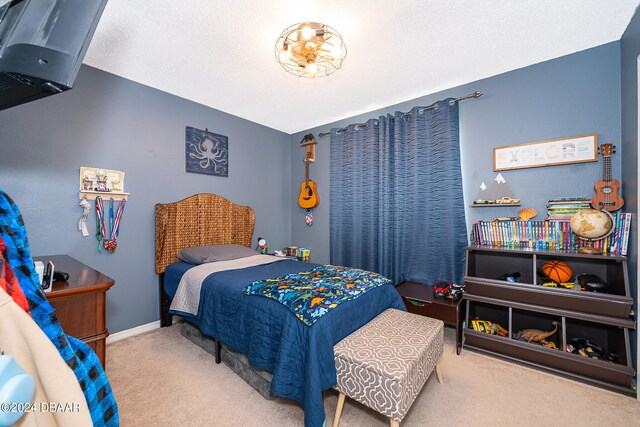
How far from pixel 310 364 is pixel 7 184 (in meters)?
2.61

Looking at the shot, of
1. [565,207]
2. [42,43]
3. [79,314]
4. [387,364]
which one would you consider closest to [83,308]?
[79,314]

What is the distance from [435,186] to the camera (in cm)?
276

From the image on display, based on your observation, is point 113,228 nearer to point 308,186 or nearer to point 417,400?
point 308,186

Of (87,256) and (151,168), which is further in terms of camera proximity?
(151,168)

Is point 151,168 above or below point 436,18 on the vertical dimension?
below

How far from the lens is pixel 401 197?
2.99 meters

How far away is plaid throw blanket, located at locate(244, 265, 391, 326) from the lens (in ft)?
5.16

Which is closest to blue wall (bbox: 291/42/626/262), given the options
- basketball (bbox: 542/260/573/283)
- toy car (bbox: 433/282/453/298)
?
basketball (bbox: 542/260/573/283)

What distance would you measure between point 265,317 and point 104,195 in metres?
1.99

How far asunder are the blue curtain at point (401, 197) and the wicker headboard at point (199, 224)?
4.07 feet

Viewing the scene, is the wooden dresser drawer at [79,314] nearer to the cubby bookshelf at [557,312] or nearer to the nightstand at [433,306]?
the nightstand at [433,306]

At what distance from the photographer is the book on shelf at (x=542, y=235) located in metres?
1.86

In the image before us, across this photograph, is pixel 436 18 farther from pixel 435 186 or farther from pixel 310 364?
pixel 310 364

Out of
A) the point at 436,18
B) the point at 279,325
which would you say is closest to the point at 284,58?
the point at 436,18
